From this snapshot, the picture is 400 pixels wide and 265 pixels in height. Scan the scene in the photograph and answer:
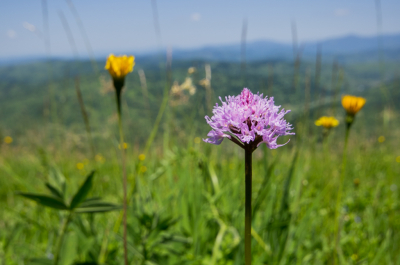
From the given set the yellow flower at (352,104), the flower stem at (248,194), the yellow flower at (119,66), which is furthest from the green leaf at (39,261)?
the yellow flower at (352,104)

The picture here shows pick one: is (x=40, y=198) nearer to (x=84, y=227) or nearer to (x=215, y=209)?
(x=84, y=227)

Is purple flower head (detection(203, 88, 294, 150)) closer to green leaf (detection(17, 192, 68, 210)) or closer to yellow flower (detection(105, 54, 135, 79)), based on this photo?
yellow flower (detection(105, 54, 135, 79))

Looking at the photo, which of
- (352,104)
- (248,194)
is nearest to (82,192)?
(248,194)

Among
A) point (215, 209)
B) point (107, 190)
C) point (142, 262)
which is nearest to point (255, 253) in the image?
point (215, 209)

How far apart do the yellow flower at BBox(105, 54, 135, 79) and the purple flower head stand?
570 mm

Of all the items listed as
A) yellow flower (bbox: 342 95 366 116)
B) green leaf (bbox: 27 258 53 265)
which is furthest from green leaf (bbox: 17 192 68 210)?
yellow flower (bbox: 342 95 366 116)

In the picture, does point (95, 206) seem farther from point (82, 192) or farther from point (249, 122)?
point (249, 122)

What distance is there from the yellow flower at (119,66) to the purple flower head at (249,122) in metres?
0.57

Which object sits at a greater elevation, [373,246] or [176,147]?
[176,147]

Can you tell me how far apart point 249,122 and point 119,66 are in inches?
26.7

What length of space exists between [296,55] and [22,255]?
7.29 ft

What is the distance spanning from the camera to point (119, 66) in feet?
3.81

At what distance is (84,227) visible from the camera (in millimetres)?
1771

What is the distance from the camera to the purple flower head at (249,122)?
68 cm
